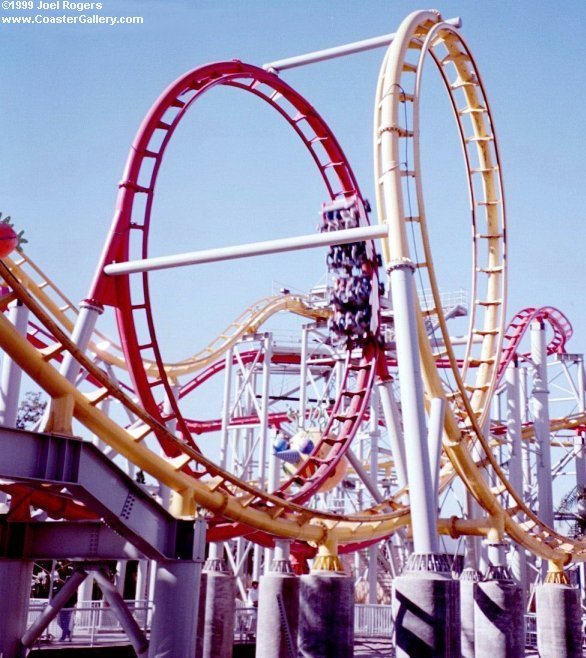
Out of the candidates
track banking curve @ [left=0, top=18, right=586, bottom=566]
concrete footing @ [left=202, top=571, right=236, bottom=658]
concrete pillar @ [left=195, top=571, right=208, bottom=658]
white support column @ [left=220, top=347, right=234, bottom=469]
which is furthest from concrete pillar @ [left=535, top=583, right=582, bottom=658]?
white support column @ [left=220, top=347, right=234, bottom=469]

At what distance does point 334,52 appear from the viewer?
12539 millimetres

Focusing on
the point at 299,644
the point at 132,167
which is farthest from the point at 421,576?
the point at 132,167

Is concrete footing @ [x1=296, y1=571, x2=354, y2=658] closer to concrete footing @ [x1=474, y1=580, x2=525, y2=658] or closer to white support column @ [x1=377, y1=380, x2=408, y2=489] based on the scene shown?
concrete footing @ [x1=474, y1=580, x2=525, y2=658]

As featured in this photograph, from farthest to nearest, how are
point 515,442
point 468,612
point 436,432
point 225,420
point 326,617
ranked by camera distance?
point 225,420 < point 515,442 < point 468,612 < point 326,617 < point 436,432

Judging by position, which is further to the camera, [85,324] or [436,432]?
[436,432]

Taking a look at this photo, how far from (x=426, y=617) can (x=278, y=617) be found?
4.15 m

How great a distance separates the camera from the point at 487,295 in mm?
15328

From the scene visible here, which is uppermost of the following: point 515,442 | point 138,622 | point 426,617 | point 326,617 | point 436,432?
point 515,442

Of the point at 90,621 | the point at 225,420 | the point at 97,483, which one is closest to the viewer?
the point at 97,483

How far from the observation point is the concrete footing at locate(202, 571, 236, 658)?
14.0 m

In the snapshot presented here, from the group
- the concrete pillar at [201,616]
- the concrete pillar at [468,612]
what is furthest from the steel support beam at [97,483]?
the concrete pillar at [468,612]

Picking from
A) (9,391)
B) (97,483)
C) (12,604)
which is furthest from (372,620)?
(97,483)

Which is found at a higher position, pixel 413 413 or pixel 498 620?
pixel 413 413

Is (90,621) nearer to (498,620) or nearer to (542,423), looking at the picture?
(498,620)
